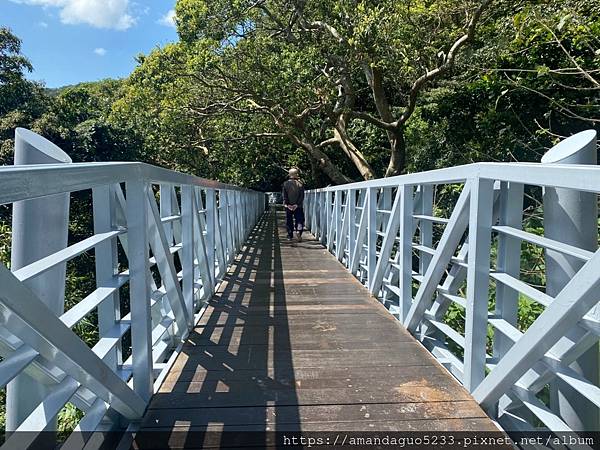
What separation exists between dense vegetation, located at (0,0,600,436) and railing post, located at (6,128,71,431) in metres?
4.78

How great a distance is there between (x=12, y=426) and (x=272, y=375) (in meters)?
1.26

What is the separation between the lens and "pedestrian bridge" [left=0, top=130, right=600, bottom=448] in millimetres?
1530

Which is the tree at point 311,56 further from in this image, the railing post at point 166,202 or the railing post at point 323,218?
the railing post at point 166,202

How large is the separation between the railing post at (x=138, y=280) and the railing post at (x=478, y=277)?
5.17 ft

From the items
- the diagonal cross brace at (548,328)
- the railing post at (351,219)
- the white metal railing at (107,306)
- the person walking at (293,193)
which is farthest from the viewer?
the person walking at (293,193)

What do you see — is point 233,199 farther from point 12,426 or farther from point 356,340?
point 12,426

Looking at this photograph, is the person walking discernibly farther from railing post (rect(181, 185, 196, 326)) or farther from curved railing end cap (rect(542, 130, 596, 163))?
curved railing end cap (rect(542, 130, 596, 163))

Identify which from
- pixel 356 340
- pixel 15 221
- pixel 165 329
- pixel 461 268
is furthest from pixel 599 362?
pixel 15 221

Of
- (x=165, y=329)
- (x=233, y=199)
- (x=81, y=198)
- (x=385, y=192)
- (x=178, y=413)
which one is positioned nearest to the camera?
(x=178, y=413)

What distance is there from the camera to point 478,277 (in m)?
2.34

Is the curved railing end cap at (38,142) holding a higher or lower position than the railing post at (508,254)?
higher

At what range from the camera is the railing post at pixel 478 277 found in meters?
Answer: 2.31

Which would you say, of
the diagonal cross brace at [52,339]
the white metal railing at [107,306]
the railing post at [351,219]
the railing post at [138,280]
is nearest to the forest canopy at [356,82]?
the railing post at [351,219]

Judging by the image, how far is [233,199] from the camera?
279 inches
